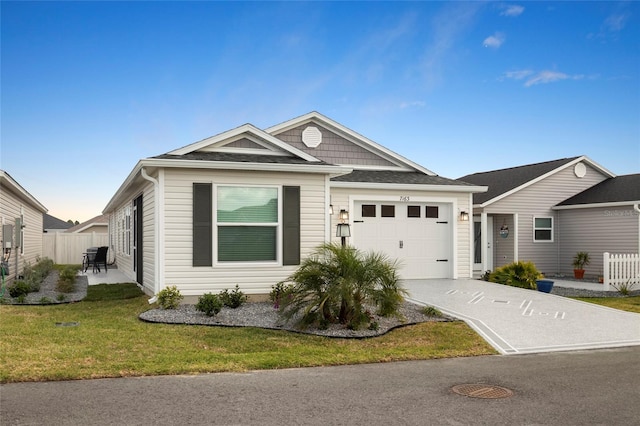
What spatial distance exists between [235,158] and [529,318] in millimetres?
6684

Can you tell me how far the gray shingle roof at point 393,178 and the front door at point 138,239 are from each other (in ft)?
17.0

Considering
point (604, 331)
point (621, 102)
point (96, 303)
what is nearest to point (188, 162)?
point (96, 303)

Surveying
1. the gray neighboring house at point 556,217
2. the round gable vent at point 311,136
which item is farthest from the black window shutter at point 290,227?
the gray neighboring house at point 556,217

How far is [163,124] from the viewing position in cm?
2042

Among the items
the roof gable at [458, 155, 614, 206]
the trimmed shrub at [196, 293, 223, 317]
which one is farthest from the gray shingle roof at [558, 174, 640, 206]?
the trimmed shrub at [196, 293, 223, 317]

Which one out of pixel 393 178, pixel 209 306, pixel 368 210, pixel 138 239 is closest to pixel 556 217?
pixel 393 178

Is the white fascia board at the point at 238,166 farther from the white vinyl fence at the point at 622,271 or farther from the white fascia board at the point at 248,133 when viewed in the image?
the white vinyl fence at the point at 622,271

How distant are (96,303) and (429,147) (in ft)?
42.2

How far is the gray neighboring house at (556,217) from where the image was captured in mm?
19584

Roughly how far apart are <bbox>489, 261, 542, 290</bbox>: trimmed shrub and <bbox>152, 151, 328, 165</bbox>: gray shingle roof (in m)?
6.86

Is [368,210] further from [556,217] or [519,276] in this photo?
[556,217]

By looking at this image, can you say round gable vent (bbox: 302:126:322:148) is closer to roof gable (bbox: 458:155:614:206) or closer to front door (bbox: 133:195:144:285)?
front door (bbox: 133:195:144:285)

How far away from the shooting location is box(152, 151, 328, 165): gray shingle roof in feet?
37.6

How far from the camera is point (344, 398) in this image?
5.55 meters
